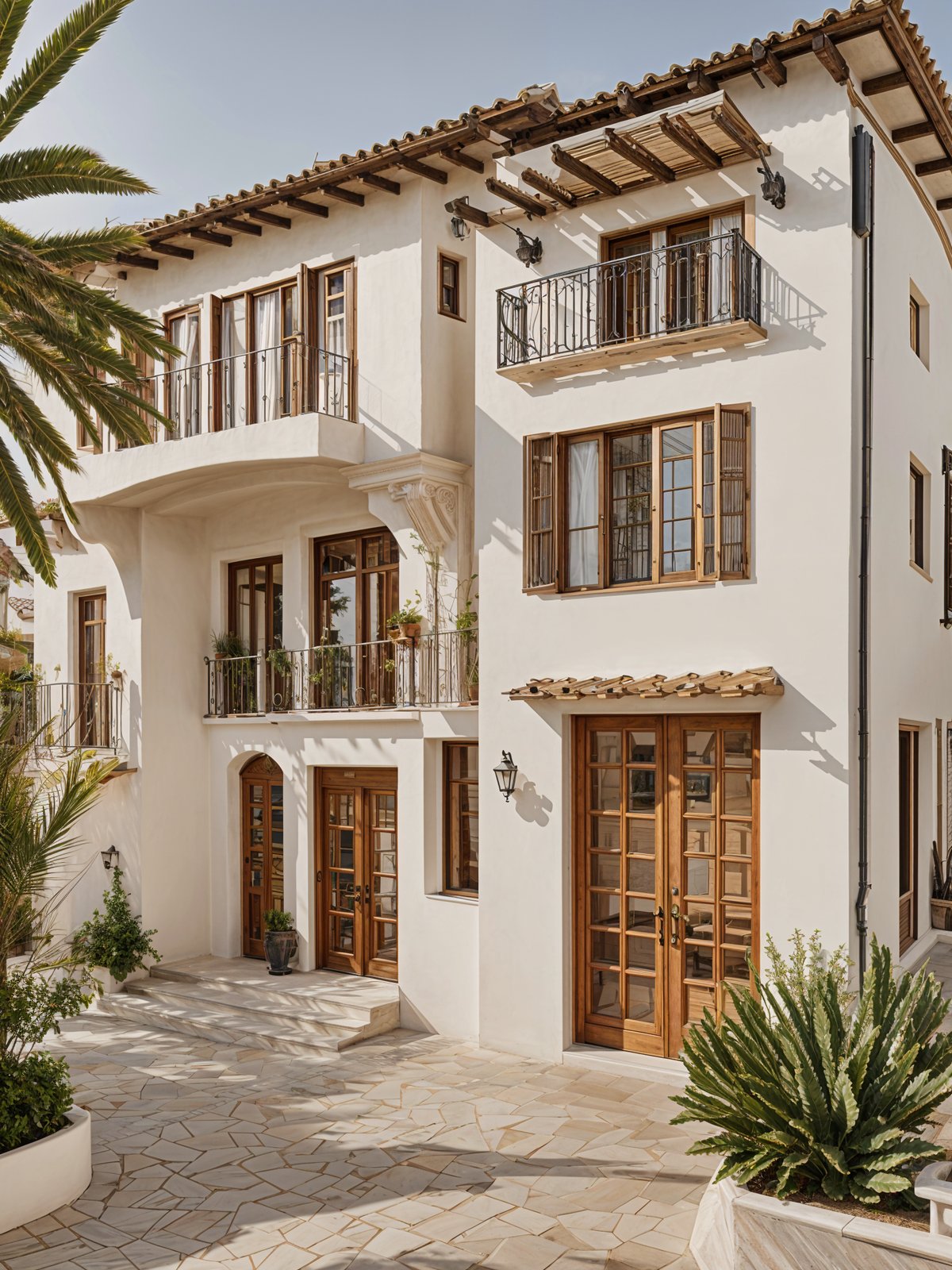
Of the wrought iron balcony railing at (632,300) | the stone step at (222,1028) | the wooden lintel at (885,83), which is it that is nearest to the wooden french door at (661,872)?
the stone step at (222,1028)

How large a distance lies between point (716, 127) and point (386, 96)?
5014 millimetres

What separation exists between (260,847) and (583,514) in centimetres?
726

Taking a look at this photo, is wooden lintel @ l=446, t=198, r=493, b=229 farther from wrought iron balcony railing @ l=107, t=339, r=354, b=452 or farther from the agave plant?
the agave plant

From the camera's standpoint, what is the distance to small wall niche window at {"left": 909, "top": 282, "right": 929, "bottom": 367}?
12734mm

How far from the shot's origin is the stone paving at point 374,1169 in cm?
747

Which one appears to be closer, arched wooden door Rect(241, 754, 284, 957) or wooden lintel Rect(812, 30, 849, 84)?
wooden lintel Rect(812, 30, 849, 84)

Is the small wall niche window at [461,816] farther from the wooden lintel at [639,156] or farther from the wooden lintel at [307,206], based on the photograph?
the wooden lintel at [307,206]

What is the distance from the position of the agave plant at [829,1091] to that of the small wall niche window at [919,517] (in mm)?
6736

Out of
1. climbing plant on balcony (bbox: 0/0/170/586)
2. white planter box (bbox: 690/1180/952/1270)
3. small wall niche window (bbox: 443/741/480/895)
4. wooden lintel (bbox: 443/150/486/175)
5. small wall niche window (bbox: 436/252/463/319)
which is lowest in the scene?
white planter box (bbox: 690/1180/952/1270)

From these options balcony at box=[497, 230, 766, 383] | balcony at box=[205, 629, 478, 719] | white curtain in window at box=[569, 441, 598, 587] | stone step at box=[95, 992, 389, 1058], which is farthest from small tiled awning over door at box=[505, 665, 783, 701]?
stone step at box=[95, 992, 389, 1058]

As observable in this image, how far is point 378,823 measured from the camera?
14391mm

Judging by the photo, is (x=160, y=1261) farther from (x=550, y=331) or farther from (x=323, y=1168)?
(x=550, y=331)

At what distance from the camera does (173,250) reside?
15445 mm

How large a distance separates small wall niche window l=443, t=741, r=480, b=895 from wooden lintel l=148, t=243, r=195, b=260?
763cm
